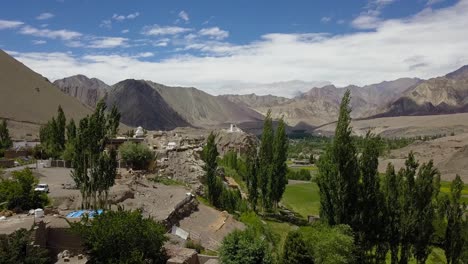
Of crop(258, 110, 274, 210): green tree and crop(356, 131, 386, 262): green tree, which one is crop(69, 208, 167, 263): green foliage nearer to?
crop(356, 131, 386, 262): green tree

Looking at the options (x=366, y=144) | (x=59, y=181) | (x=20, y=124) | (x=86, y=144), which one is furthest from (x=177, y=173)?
(x=20, y=124)

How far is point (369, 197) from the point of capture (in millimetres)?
25016

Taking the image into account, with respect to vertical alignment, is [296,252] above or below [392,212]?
below

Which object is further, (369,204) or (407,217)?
(407,217)

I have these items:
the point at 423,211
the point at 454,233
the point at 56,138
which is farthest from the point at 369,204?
the point at 56,138

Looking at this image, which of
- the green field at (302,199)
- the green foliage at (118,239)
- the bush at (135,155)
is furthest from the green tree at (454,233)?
the bush at (135,155)

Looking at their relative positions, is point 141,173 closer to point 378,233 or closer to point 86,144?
point 86,144

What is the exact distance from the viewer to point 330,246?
19359 millimetres

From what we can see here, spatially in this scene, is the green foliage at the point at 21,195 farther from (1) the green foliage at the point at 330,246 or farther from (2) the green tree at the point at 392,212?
(2) the green tree at the point at 392,212

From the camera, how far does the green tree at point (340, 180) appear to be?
24625 mm

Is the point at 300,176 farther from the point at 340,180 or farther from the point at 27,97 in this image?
the point at 27,97

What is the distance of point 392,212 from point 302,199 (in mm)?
34376

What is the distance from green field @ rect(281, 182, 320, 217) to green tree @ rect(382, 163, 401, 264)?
65.5 ft

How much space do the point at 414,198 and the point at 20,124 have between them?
105 metres
